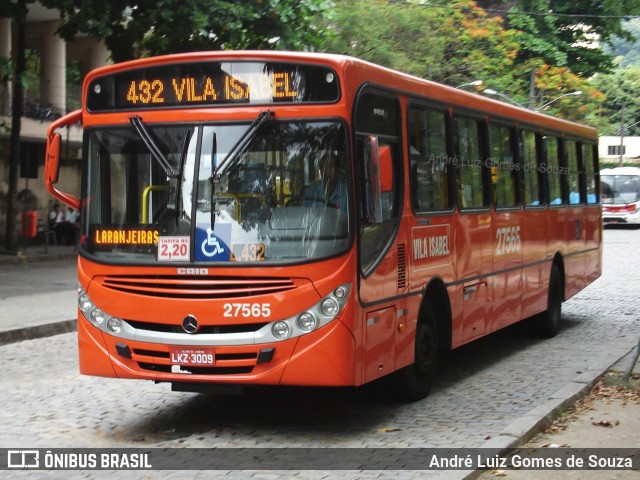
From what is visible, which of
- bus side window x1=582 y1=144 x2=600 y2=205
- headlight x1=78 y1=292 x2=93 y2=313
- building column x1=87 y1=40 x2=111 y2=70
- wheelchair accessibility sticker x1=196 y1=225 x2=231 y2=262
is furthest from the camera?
building column x1=87 y1=40 x2=111 y2=70

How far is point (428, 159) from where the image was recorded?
8.80 m

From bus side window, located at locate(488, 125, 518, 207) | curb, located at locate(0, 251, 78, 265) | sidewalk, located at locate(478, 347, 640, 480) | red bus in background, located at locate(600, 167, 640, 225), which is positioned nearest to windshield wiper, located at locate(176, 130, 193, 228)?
sidewalk, located at locate(478, 347, 640, 480)

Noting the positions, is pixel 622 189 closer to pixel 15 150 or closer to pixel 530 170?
pixel 15 150

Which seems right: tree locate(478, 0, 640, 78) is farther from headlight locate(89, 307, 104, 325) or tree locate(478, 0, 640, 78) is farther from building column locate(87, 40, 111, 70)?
headlight locate(89, 307, 104, 325)

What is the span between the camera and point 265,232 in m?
7.07

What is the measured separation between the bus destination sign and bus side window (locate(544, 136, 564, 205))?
257 inches

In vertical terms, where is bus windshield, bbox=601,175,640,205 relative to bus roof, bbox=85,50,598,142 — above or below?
above

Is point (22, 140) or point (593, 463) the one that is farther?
point (22, 140)

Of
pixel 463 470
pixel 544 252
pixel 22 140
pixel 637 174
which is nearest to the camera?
pixel 463 470

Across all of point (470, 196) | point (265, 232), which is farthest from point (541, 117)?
point (265, 232)

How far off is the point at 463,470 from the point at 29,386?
4.86 metres

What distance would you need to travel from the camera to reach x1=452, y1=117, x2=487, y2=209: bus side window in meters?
9.63

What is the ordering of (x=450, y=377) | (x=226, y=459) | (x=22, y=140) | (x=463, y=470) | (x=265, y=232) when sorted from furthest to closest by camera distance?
(x=22, y=140), (x=450, y=377), (x=265, y=232), (x=226, y=459), (x=463, y=470)

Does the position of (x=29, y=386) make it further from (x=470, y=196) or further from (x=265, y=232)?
(x=470, y=196)
